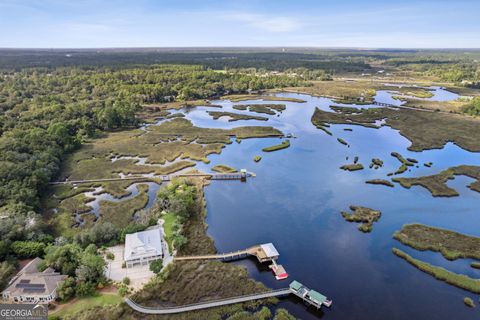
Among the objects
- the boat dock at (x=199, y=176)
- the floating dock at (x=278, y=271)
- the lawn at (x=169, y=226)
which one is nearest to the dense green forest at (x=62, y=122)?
the lawn at (x=169, y=226)

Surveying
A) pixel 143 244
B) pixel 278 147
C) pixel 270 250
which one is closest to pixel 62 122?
pixel 278 147

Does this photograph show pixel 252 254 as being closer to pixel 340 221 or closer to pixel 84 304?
pixel 340 221

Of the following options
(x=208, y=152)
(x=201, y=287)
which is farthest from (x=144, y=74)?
(x=201, y=287)

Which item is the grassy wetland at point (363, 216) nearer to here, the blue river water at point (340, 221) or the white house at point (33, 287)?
the blue river water at point (340, 221)

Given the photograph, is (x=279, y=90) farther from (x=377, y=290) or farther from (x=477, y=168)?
(x=377, y=290)

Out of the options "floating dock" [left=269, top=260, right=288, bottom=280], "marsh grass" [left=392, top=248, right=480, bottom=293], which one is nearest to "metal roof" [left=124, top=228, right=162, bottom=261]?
"floating dock" [left=269, top=260, right=288, bottom=280]

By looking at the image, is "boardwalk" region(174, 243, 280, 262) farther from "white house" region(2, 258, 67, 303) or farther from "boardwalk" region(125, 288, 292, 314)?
"white house" region(2, 258, 67, 303)

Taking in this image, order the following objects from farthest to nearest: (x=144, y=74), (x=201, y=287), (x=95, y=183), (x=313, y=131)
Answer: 1. (x=144, y=74)
2. (x=313, y=131)
3. (x=95, y=183)
4. (x=201, y=287)
